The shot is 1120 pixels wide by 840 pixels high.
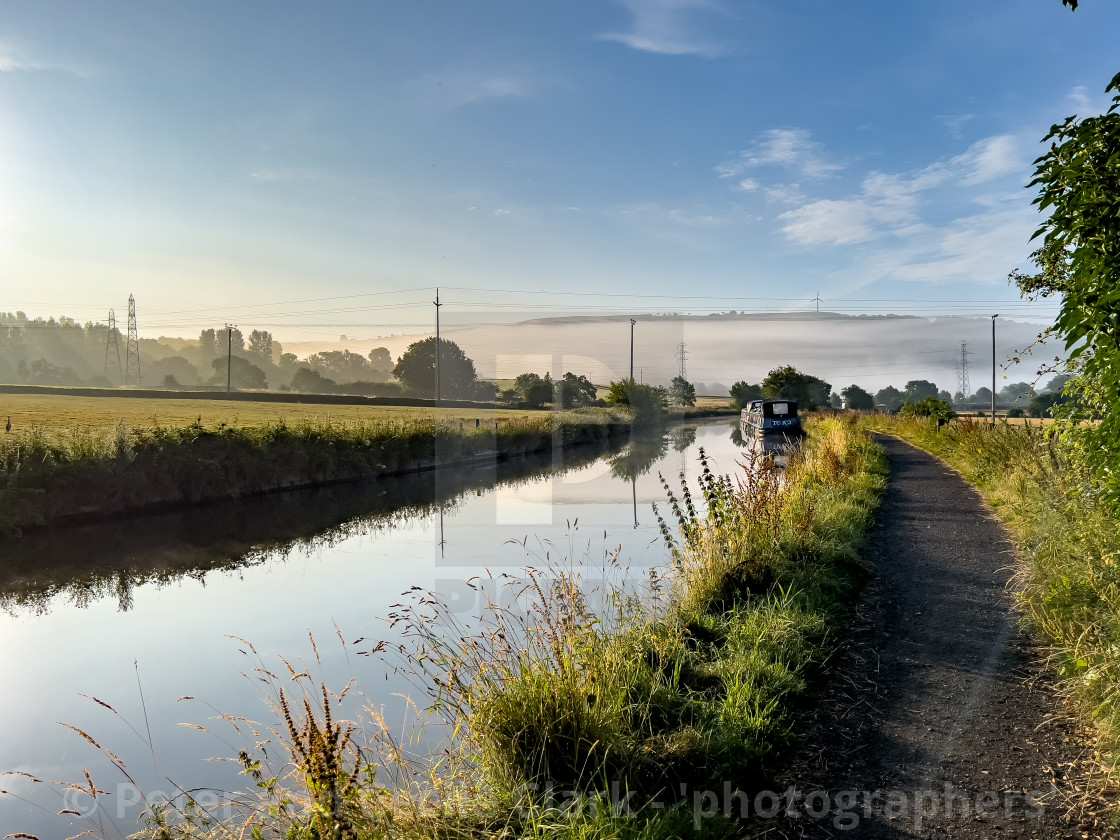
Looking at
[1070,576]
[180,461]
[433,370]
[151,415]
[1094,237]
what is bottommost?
[1070,576]

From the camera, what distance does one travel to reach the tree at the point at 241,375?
10144 centimetres

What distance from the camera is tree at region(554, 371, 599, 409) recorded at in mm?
64250

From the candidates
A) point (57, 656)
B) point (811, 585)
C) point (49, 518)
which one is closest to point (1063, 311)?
point (811, 585)

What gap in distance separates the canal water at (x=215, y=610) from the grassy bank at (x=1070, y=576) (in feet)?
11.9

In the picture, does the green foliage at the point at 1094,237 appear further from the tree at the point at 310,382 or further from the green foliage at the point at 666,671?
the tree at the point at 310,382

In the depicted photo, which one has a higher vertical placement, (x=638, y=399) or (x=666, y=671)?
(x=638, y=399)

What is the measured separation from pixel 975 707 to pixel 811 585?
2.24m

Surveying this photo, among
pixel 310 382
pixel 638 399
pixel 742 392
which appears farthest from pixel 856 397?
pixel 310 382

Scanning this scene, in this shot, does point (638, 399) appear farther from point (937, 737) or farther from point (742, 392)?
point (937, 737)

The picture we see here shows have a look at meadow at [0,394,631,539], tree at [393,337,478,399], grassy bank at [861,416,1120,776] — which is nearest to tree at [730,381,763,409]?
tree at [393,337,478,399]

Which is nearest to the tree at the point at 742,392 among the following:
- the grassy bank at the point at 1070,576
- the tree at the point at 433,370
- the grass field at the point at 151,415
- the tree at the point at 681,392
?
the tree at the point at 681,392

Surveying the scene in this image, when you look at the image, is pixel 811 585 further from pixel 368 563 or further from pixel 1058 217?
pixel 368 563

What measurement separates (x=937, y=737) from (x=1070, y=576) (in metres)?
2.87

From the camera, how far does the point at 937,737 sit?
3855 millimetres
